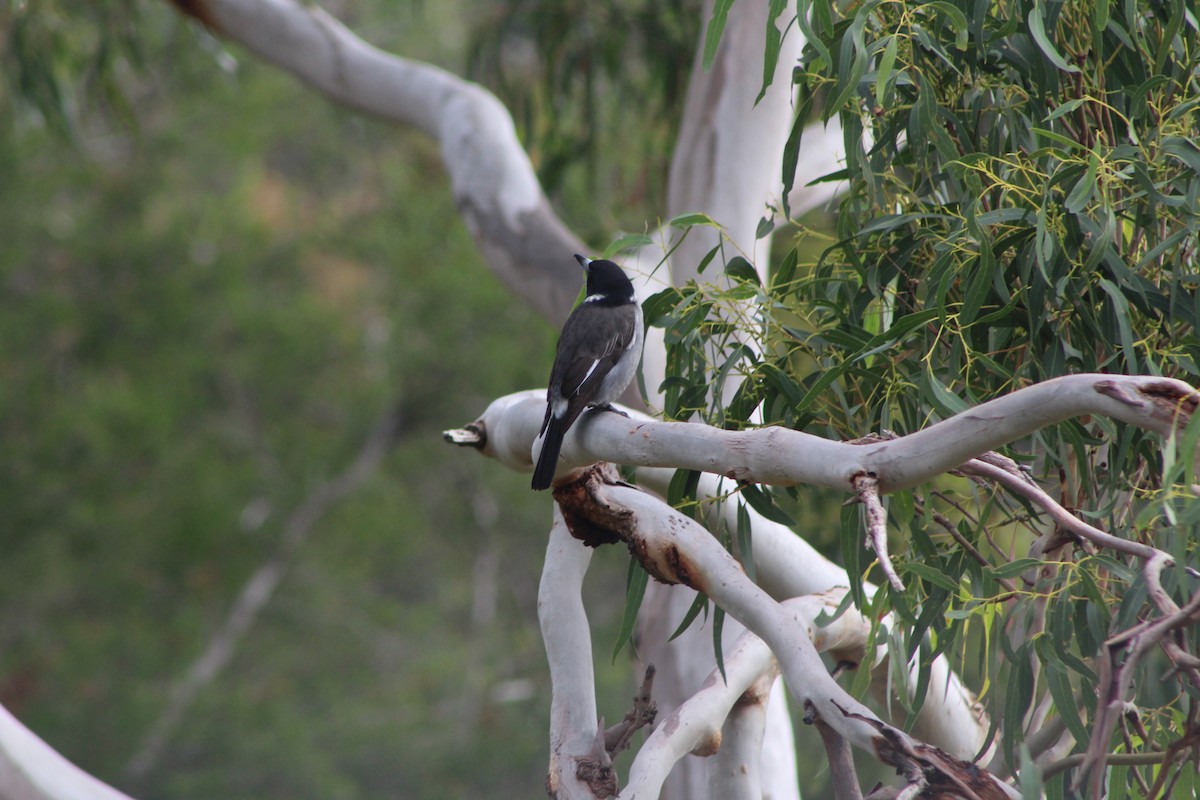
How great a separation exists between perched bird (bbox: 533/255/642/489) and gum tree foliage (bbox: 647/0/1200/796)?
0.16m

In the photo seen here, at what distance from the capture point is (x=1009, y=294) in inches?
71.6

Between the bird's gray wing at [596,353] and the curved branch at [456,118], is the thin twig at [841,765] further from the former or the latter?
the curved branch at [456,118]

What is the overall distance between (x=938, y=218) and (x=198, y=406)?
286 inches

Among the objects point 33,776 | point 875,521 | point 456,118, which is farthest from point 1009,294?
point 456,118

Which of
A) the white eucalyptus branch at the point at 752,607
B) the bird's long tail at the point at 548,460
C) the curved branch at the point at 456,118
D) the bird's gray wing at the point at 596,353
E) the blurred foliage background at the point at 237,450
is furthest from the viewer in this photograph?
the blurred foliage background at the point at 237,450

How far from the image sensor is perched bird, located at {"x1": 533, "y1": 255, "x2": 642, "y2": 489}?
1.91 m

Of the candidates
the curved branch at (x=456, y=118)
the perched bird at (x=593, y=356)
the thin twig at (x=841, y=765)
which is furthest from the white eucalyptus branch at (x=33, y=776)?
the curved branch at (x=456, y=118)

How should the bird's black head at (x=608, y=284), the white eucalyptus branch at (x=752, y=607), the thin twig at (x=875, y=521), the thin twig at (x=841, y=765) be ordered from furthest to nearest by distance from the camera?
the bird's black head at (x=608, y=284) → the thin twig at (x=841, y=765) → the white eucalyptus branch at (x=752, y=607) → the thin twig at (x=875, y=521)

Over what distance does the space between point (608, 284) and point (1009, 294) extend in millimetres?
848

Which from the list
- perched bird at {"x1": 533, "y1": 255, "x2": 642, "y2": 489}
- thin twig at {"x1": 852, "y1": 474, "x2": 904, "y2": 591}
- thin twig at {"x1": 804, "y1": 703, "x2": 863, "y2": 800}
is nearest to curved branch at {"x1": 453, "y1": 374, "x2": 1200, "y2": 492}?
thin twig at {"x1": 852, "y1": 474, "x2": 904, "y2": 591}

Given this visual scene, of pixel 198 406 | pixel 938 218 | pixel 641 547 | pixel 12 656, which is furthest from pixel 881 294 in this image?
pixel 12 656

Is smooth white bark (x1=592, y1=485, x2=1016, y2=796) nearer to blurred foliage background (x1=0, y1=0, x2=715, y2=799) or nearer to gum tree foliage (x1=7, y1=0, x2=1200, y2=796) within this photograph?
gum tree foliage (x1=7, y1=0, x2=1200, y2=796)

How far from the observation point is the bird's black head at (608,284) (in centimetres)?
243

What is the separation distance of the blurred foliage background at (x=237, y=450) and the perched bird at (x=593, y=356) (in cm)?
473
